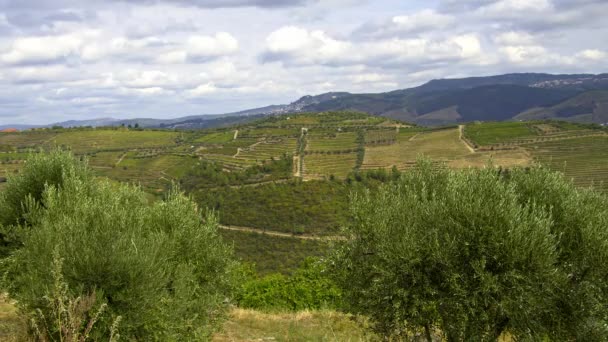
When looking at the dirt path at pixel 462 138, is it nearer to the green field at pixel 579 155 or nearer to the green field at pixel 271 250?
the green field at pixel 579 155

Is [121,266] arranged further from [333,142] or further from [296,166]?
[333,142]

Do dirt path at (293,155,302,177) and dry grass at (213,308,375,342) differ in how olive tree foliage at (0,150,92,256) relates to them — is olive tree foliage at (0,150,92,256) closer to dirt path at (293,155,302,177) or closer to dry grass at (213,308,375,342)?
dry grass at (213,308,375,342)

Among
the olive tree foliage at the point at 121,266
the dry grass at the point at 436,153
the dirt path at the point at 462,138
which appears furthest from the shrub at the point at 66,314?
the dirt path at the point at 462,138

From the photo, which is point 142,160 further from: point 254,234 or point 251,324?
point 251,324

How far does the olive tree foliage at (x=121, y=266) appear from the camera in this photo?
11898mm

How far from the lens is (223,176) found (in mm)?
129125

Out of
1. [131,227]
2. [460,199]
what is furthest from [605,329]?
[131,227]

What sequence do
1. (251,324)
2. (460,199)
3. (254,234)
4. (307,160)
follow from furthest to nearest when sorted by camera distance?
1. (307,160)
2. (254,234)
3. (251,324)
4. (460,199)

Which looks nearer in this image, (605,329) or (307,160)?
(605,329)

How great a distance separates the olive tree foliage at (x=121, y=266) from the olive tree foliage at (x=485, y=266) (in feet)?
20.3

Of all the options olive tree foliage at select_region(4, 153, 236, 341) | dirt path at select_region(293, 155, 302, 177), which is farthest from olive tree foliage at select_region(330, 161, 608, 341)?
dirt path at select_region(293, 155, 302, 177)

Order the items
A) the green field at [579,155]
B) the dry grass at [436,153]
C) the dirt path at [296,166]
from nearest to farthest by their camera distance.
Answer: the green field at [579,155] < the dry grass at [436,153] < the dirt path at [296,166]

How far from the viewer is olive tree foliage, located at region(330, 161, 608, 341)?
520 inches

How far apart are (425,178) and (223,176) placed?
11384 centimetres
